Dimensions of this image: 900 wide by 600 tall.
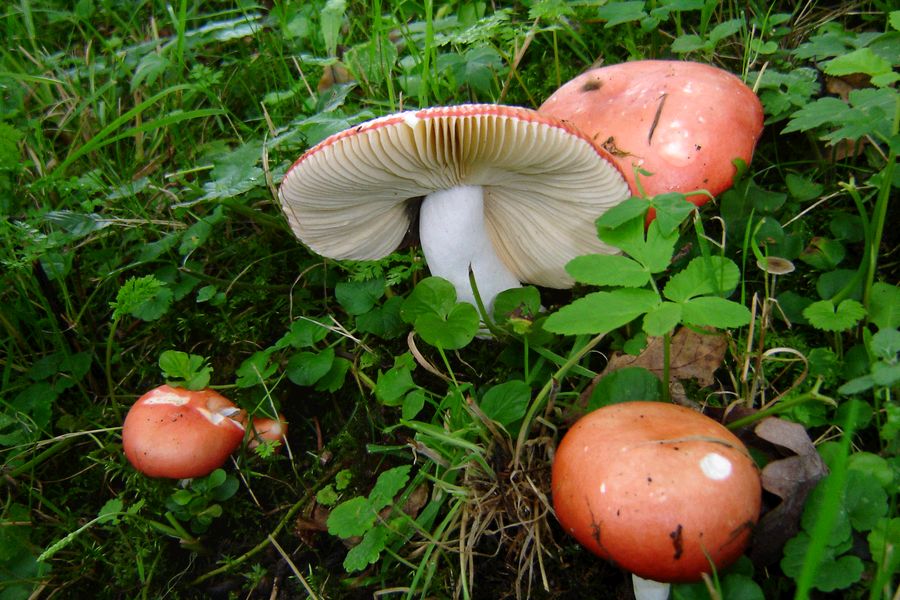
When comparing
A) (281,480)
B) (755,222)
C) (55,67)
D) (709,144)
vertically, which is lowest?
(281,480)

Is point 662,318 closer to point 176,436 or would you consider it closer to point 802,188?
point 802,188

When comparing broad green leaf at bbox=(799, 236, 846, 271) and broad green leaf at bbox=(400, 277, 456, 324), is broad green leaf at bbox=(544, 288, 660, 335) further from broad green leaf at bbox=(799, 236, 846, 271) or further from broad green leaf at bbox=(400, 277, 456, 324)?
broad green leaf at bbox=(799, 236, 846, 271)

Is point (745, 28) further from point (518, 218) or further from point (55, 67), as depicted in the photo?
point (55, 67)

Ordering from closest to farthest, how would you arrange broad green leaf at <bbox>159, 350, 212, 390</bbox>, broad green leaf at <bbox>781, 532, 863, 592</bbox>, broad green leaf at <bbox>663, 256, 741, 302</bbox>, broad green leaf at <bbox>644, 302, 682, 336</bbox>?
broad green leaf at <bbox>781, 532, 863, 592</bbox>
broad green leaf at <bbox>644, 302, 682, 336</bbox>
broad green leaf at <bbox>663, 256, 741, 302</bbox>
broad green leaf at <bbox>159, 350, 212, 390</bbox>

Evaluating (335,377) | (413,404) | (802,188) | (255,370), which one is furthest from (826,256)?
(255,370)

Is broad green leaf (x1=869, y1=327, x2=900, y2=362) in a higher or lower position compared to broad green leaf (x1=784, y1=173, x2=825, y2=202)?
higher

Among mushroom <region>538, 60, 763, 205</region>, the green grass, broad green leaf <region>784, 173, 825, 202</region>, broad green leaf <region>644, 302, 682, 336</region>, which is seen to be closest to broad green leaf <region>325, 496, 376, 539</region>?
the green grass

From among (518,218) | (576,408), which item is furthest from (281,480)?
(518,218)
